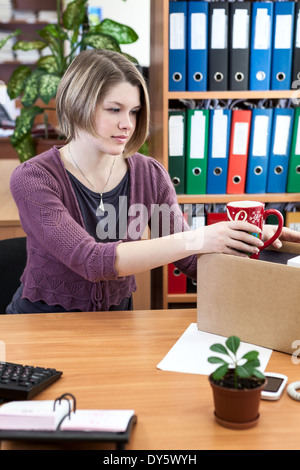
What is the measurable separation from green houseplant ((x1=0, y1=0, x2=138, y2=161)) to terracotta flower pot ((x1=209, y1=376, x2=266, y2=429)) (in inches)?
72.8

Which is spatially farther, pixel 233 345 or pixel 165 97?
pixel 165 97

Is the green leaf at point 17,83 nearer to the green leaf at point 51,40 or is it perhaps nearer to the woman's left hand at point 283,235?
the green leaf at point 51,40

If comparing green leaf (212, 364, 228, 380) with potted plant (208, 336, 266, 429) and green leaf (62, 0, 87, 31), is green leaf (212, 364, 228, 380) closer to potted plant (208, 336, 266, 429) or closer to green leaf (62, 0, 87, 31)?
potted plant (208, 336, 266, 429)

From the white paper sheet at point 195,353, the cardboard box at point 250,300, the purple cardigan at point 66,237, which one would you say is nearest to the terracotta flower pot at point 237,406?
the white paper sheet at point 195,353

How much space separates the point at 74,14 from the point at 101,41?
0.68ft

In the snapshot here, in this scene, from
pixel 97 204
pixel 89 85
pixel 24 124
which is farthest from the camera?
pixel 24 124

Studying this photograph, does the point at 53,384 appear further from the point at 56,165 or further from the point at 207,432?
the point at 56,165

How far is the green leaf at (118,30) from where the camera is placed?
2574 mm

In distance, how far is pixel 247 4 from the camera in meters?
2.12

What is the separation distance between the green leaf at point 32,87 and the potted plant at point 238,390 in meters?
1.88

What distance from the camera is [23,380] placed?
38.1 inches

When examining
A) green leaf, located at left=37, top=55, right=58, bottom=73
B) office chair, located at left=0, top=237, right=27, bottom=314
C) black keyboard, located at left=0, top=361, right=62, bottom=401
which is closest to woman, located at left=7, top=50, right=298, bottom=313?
office chair, located at left=0, top=237, right=27, bottom=314

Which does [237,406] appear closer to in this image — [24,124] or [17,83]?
[24,124]

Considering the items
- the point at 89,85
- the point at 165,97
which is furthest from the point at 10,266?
the point at 165,97
